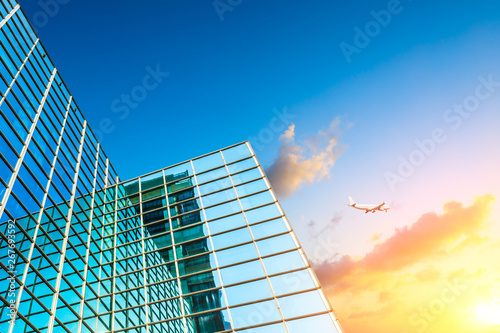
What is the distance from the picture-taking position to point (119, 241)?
23.4 metres

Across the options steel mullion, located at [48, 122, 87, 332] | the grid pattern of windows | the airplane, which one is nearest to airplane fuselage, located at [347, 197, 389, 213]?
the airplane

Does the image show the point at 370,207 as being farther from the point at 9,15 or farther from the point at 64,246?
the point at 9,15

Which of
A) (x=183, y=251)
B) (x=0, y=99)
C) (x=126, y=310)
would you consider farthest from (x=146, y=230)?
(x=0, y=99)

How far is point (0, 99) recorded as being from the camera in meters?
15.4

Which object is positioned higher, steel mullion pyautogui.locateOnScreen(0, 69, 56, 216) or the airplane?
the airplane

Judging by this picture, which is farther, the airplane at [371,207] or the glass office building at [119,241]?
the airplane at [371,207]

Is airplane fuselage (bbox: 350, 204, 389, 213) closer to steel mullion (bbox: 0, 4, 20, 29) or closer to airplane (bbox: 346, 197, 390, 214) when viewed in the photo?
airplane (bbox: 346, 197, 390, 214)

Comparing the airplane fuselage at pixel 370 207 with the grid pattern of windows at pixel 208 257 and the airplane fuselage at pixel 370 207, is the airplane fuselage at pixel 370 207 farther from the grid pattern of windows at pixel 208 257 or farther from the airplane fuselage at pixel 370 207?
the grid pattern of windows at pixel 208 257

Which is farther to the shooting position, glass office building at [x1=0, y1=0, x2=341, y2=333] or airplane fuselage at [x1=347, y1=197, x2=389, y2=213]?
airplane fuselage at [x1=347, y1=197, x2=389, y2=213]

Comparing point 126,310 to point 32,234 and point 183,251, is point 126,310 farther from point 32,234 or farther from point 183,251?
point 32,234

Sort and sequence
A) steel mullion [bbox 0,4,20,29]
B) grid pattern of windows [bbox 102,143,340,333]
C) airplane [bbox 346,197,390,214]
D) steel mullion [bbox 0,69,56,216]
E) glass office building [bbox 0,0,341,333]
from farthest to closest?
airplane [bbox 346,197,390,214] < steel mullion [bbox 0,4,20,29] < grid pattern of windows [bbox 102,143,340,333] < glass office building [bbox 0,0,341,333] < steel mullion [bbox 0,69,56,216]

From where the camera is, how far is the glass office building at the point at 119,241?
15461mm

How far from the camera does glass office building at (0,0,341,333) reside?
50.7ft

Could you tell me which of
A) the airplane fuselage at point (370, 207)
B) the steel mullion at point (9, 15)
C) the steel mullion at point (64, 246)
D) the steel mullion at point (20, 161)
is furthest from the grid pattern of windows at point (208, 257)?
the airplane fuselage at point (370, 207)
